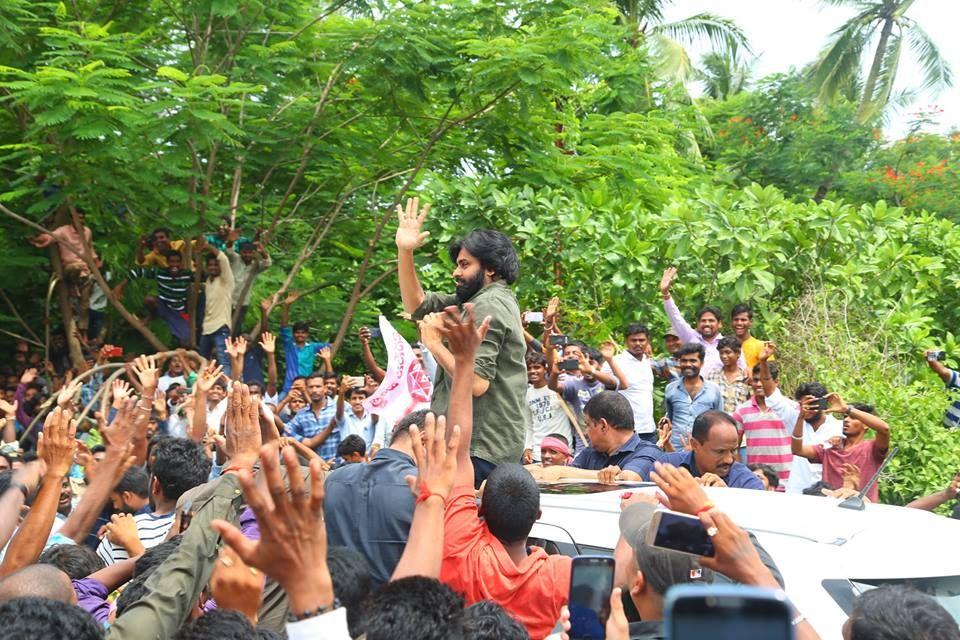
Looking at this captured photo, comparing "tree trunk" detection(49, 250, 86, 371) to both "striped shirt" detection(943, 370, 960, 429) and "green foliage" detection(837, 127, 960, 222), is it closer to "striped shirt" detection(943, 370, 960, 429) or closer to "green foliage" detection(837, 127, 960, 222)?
"striped shirt" detection(943, 370, 960, 429)

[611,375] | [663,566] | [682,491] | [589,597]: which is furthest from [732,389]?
[589,597]

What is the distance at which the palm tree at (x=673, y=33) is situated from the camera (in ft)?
80.1

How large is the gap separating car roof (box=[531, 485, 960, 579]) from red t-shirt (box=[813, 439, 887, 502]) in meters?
2.52

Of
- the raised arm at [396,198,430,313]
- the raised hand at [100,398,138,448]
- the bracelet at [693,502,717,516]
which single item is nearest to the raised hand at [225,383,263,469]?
the raised hand at [100,398,138,448]

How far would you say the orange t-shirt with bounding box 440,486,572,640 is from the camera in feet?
12.5

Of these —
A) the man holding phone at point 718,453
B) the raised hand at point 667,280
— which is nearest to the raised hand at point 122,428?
the man holding phone at point 718,453

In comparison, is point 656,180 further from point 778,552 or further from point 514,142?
point 778,552

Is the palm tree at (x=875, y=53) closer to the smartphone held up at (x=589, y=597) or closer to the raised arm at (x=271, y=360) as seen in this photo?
the raised arm at (x=271, y=360)

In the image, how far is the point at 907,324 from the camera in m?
10.4

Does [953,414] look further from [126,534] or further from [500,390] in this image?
[126,534]

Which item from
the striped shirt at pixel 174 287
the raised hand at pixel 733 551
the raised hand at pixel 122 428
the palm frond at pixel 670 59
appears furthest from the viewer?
the palm frond at pixel 670 59

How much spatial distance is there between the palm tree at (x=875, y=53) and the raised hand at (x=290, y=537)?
30.2 m

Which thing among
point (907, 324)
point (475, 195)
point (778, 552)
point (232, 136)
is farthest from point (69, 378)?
point (778, 552)

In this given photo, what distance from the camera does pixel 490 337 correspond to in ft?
15.4
